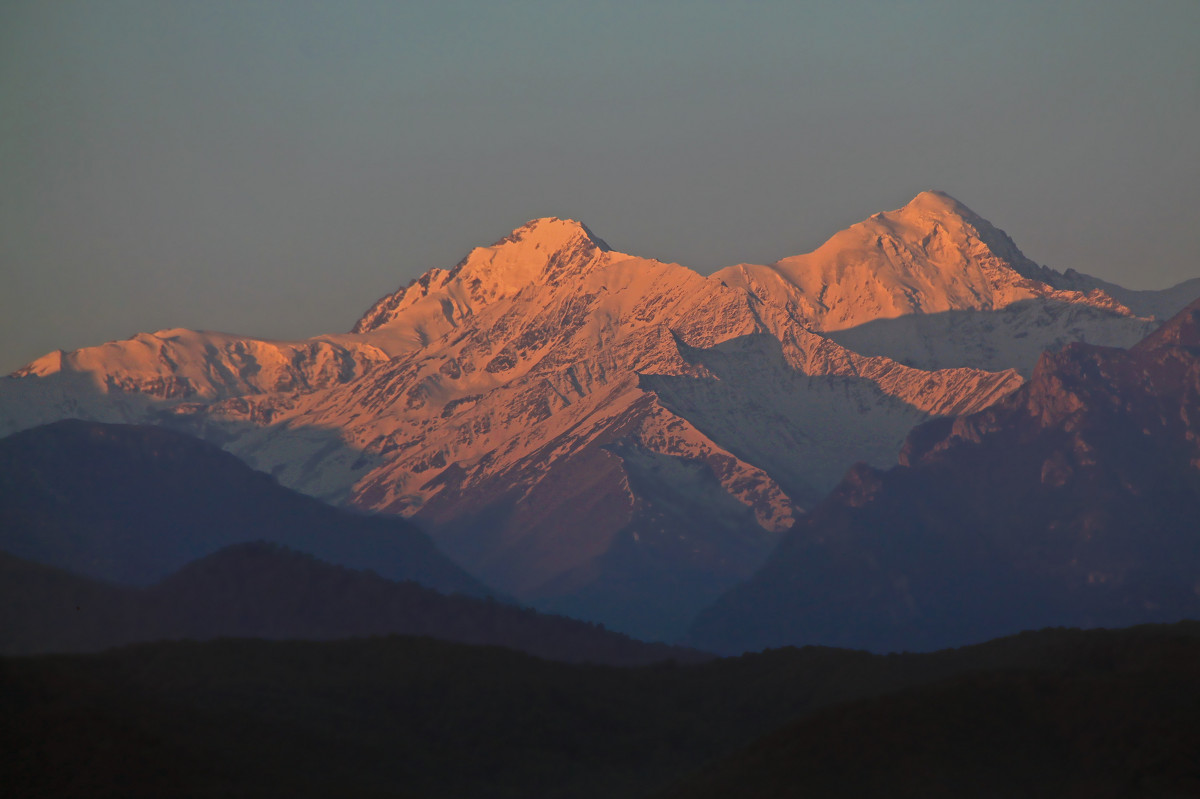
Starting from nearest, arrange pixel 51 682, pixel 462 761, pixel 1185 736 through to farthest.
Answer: pixel 1185 736 < pixel 51 682 < pixel 462 761

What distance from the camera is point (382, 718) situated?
19462 centimetres

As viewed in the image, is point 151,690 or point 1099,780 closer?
point 1099,780

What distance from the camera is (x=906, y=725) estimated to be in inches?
5738

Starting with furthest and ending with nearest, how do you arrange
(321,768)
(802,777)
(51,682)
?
(321,768) → (51,682) → (802,777)

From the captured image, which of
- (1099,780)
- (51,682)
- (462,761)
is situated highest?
(51,682)

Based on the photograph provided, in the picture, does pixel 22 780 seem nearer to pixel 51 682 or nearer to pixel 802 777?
pixel 51 682

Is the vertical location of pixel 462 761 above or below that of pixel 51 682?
below

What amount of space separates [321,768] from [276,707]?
2449 cm

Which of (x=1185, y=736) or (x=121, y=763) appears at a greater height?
(x=121, y=763)

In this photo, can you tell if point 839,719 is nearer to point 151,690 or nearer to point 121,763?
point 121,763

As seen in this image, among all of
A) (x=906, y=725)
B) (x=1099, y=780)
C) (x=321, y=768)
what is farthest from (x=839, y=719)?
(x=321, y=768)

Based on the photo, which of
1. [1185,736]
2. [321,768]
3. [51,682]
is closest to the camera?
[1185,736]

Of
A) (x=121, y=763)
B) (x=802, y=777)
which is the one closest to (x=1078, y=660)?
(x=802, y=777)

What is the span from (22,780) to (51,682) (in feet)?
79.0
